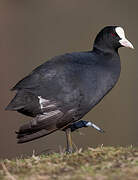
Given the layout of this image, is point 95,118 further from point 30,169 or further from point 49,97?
point 30,169

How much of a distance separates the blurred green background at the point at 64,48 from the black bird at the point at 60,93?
4.80m

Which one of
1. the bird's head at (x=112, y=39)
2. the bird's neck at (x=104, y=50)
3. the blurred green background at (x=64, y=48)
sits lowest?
the blurred green background at (x=64, y=48)

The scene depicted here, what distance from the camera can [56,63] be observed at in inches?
224

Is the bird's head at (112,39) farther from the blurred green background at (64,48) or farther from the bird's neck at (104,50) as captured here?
the blurred green background at (64,48)

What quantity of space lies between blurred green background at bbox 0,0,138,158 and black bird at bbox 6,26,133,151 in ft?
15.8

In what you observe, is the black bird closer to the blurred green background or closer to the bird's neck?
the bird's neck

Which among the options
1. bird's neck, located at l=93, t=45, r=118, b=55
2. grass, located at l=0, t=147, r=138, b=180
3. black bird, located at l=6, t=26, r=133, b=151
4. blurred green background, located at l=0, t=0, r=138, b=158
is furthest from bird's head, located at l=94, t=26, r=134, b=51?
blurred green background, located at l=0, t=0, r=138, b=158

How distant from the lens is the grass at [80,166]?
3805mm

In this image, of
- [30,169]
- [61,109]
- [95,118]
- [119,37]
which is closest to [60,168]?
[30,169]

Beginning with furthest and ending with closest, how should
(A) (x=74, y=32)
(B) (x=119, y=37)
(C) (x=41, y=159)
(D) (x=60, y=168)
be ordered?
(A) (x=74, y=32), (B) (x=119, y=37), (C) (x=41, y=159), (D) (x=60, y=168)

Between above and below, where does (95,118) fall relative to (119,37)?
below

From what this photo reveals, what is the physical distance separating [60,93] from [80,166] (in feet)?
4.87

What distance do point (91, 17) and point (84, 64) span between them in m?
7.47

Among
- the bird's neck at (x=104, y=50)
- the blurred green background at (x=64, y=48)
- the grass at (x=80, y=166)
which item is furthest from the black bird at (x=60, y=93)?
the blurred green background at (x=64, y=48)
